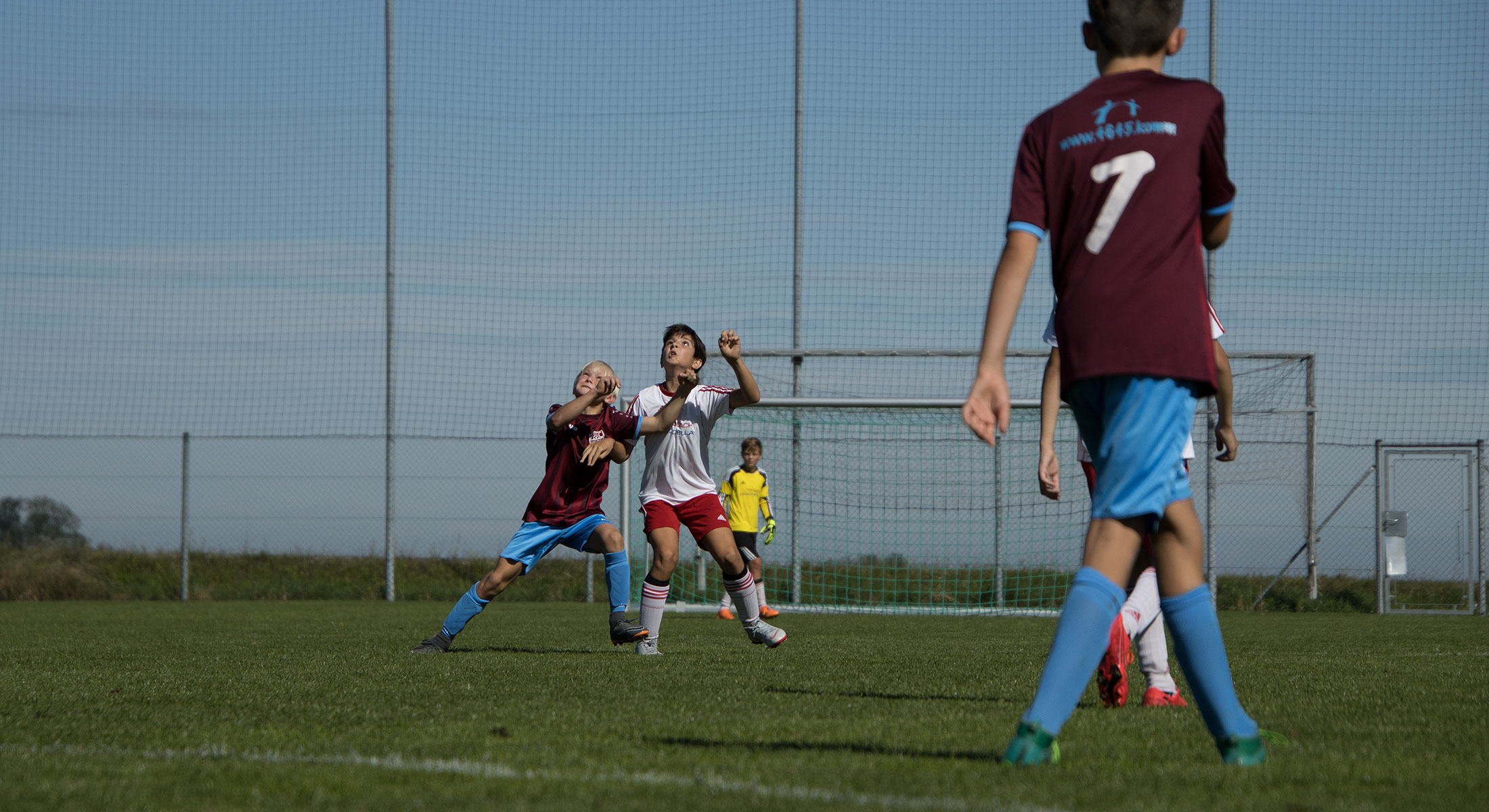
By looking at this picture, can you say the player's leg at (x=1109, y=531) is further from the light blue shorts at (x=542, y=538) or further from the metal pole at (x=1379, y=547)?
the metal pole at (x=1379, y=547)

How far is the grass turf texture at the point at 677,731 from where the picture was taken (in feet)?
9.17

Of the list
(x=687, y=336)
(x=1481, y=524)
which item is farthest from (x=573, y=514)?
(x=1481, y=524)

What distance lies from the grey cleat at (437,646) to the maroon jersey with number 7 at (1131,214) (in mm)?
5110

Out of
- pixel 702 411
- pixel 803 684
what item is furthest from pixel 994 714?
pixel 702 411

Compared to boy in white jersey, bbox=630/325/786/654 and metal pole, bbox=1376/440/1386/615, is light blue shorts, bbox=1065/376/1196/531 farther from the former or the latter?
metal pole, bbox=1376/440/1386/615

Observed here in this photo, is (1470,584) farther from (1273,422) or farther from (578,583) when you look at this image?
(578,583)

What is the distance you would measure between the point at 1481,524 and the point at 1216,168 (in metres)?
16.0

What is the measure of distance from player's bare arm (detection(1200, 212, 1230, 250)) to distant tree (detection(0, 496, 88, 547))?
17.9 m

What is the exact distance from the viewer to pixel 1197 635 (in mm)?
3094

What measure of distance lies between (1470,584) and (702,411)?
13134 millimetres

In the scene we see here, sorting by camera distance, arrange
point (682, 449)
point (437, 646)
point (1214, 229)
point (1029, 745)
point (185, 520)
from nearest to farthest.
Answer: point (1029, 745) < point (1214, 229) < point (437, 646) < point (682, 449) < point (185, 520)

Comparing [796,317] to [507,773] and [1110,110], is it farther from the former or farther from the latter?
[507,773]

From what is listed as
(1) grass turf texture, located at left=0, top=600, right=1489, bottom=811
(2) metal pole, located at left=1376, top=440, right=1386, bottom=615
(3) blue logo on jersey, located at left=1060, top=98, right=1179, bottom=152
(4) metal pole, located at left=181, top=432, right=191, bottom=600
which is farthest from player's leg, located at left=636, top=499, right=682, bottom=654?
(4) metal pole, located at left=181, top=432, right=191, bottom=600

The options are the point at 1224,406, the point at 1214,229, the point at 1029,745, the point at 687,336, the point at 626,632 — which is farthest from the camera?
the point at 626,632
